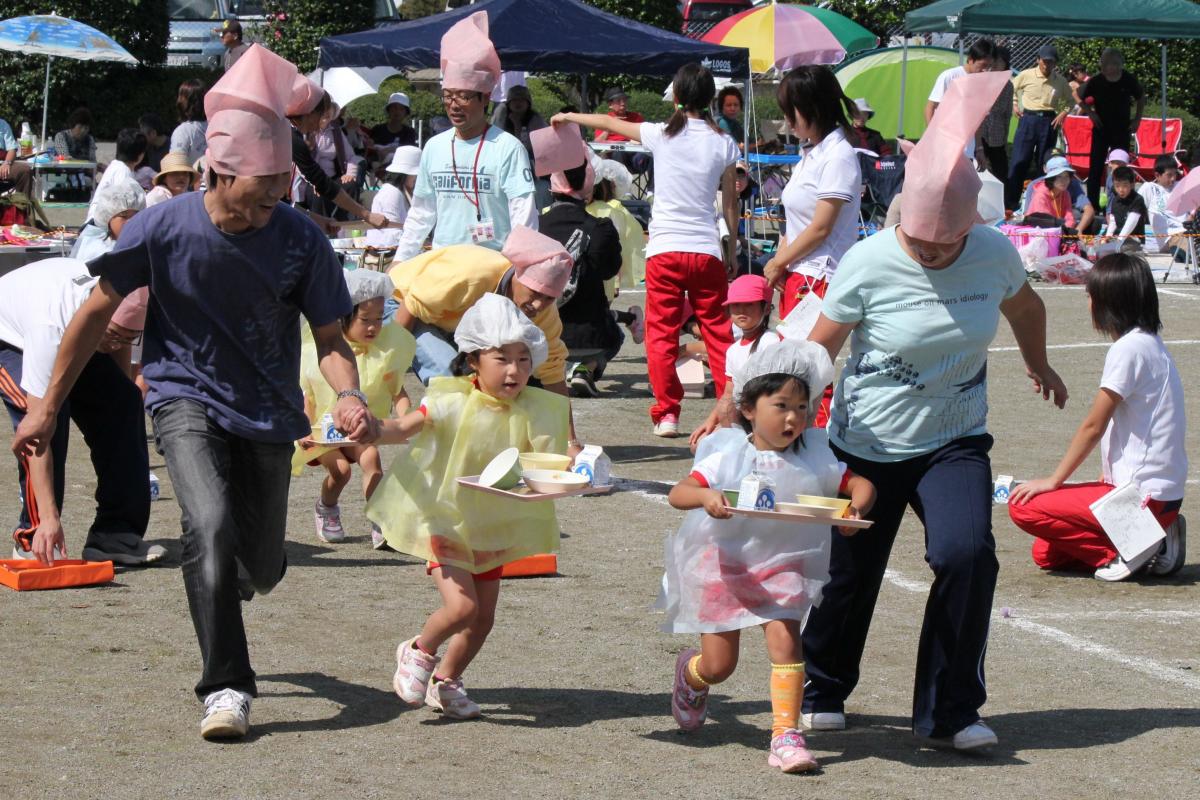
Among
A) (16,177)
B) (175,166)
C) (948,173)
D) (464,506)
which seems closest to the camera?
(948,173)

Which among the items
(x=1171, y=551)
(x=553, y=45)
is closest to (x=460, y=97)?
(x=1171, y=551)

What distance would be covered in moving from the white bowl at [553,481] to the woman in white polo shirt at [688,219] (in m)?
5.08

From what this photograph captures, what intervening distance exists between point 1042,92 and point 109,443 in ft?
62.2

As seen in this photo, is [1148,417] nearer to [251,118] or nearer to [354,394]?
[354,394]

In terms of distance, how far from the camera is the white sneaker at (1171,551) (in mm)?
7465

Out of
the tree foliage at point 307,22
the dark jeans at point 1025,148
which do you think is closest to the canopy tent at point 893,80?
the dark jeans at point 1025,148

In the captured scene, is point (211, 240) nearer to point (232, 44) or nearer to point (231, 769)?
point (231, 769)

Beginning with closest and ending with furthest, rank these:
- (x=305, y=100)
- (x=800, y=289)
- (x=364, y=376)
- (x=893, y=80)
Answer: (x=364, y=376) → (x=800, y=289) → (x=305, y=100) → (x=893, y=80)

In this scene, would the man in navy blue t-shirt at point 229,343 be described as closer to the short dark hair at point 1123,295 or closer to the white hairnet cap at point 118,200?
the white hairnet cap at point 118,200

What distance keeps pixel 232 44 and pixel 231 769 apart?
15168mm

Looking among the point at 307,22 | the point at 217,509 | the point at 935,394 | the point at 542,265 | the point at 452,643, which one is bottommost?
the point at 452,643

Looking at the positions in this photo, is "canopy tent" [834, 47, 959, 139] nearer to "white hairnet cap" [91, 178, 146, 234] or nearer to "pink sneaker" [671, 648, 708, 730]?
"white hairnet cap" [91, 178, 146, 234]

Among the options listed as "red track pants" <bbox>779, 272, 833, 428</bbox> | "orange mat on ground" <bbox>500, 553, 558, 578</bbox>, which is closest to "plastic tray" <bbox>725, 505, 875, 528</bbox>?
"orange mat on ground" <bbox>500, 553, 558, 578</bbox>

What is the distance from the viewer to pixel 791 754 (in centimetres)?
494
